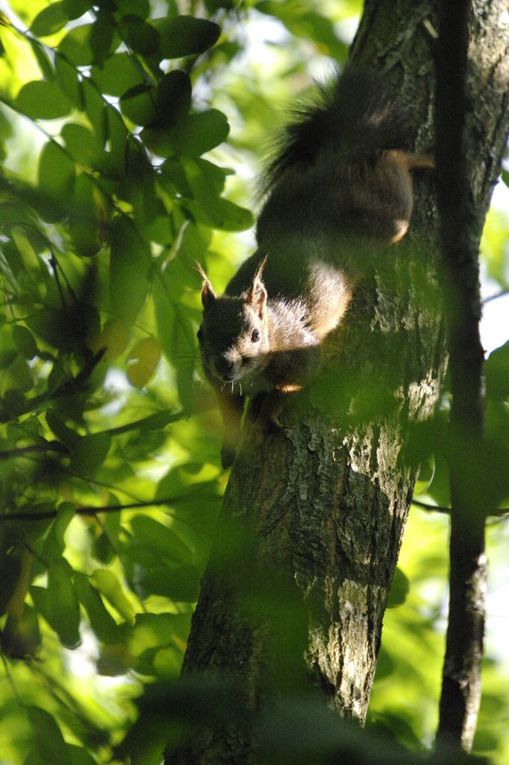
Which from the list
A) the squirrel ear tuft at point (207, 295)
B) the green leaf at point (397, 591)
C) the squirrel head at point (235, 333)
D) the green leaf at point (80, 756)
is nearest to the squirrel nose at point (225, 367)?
the squirrel head at point (235, 333)

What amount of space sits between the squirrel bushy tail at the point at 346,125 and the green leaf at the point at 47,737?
259 centimetres

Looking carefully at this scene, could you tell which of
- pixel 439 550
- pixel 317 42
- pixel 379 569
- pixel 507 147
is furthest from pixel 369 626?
pixel 317 42

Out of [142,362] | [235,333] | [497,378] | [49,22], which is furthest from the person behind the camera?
[235,333]

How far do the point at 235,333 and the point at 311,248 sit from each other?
1.70 ft

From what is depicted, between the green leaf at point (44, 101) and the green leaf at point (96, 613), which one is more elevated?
the green leaf at point (44, 101)

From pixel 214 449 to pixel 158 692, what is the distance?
2365 mm

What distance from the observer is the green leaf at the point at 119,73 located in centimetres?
271

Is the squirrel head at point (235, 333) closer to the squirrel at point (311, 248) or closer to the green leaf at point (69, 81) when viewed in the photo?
the squirrel at point (311, 248)

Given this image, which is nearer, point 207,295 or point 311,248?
point 207,295

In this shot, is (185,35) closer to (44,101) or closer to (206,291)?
(44,101)

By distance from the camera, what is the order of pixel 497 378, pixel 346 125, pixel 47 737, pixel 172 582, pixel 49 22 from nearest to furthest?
pixel 497 378 → pixel 172 582 → pixel 47 737 → pixel 49 22 → pixel 346 125

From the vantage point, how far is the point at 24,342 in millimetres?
2260

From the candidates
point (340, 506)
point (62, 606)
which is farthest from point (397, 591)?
point (62, 606)

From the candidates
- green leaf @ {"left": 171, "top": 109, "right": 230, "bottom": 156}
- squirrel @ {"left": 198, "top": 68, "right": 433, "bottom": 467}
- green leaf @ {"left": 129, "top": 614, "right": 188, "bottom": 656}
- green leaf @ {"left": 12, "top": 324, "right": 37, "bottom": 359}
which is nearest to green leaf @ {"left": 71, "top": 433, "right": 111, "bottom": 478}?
green leaf @ {"left": 12, "top": 324, "right": 37, "bottom": 359}
